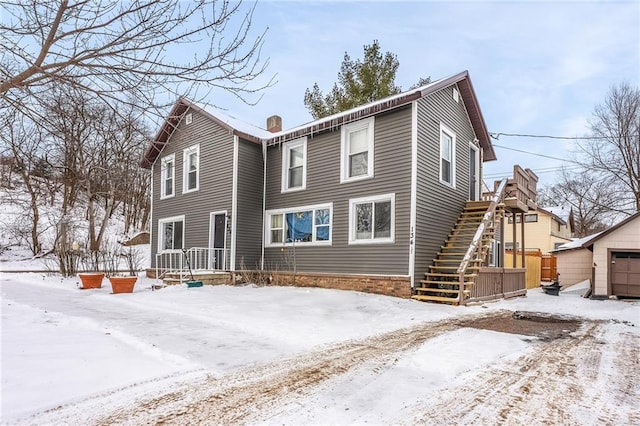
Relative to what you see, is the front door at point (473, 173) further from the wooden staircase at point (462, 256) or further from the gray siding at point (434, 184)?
the wooden staircase at point (462, 256)

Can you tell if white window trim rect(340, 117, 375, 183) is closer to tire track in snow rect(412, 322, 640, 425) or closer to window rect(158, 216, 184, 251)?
tire track in snow rect(412, 322, 640, 425)

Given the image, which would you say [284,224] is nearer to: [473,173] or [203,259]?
[203,259]

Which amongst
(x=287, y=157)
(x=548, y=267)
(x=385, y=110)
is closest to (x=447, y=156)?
(x=385, y=110)

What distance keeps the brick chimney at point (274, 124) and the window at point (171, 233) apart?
543 centimetres

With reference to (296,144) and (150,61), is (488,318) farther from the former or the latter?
(296,144)

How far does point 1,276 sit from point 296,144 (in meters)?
12.7

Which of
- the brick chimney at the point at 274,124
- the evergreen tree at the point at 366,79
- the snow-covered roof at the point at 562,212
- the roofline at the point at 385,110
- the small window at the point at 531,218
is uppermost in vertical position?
the evergreen tree at the point at 366,79

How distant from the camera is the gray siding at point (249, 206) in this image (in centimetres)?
1307

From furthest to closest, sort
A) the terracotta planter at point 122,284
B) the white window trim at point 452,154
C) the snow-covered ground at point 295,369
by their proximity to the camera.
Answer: the white window trim at point 452,154 → the terracotta planter at point 122,284 → the snow-covered ground at point 295,369

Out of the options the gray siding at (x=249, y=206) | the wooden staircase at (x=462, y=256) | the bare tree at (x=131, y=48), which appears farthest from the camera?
the gray siding at (x=249, y=206)

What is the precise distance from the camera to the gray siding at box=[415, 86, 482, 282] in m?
10.4

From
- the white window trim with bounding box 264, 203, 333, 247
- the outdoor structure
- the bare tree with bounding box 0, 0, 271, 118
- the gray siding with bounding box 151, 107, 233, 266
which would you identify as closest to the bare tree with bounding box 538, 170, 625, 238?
the outdoor structure

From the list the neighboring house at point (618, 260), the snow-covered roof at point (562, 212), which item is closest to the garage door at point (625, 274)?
the neighboring house at point (618, 260)

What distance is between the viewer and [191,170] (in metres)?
15.3
